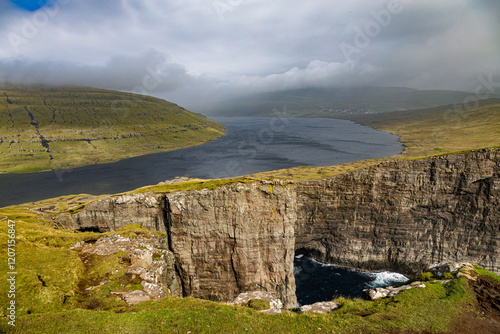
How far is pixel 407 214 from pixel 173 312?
1940 inches

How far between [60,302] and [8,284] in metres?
3.50

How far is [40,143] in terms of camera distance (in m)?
165

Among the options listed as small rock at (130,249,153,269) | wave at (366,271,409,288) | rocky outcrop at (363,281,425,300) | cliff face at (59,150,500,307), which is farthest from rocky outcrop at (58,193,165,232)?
wave at (366,271,409,288)

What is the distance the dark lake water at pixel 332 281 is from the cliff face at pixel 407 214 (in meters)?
2.04

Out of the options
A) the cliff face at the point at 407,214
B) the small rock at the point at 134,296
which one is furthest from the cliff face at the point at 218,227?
the cliff face at the point at 407,214

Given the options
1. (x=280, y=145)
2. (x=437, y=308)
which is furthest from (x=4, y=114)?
(x=437, y=308)

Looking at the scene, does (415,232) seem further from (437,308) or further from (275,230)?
(437,308)

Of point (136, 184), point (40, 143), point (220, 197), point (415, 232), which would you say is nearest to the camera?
point (220, 197)

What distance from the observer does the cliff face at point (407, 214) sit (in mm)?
43219

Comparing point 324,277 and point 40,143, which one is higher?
point 40,143

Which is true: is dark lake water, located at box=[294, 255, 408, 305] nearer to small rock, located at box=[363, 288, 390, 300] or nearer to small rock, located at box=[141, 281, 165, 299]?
small rock, located at box=[363, 288, 390, 300]

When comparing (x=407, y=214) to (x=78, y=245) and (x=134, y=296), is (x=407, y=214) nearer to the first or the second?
(x=134, y=296)

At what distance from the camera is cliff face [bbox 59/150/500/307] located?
31906 millimetres

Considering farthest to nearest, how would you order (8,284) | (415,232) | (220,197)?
(415,232), (220,197), (8,284)
